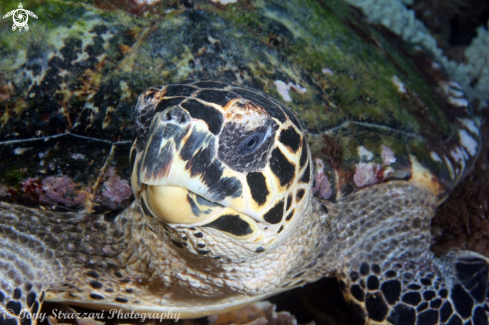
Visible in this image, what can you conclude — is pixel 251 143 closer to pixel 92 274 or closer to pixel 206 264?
pixel 206 264

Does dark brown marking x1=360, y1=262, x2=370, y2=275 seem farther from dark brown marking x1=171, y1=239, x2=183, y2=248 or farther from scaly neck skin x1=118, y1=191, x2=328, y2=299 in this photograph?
dark brown marking x1=171, y1=239, x2=183, y2=248

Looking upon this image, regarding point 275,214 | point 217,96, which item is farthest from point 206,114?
point 275,214

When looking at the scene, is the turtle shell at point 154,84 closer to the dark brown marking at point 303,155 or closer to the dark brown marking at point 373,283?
the dark brown marking at point 303,155

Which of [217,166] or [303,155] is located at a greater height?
[217,166]

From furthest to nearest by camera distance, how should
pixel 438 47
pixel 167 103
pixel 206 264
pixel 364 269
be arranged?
pixel 438 47 → pixel 364 269 → pixel 206 264 → pixel 167 103

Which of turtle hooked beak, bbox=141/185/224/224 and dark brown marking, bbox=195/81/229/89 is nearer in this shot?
turtle hooked beak, bbox=141/185/224/224

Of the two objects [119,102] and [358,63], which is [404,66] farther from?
[119,102]

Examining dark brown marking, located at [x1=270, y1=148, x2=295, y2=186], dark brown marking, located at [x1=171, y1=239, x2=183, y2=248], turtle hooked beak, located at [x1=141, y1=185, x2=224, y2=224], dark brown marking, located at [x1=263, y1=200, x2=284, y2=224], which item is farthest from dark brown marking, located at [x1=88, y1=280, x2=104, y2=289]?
dark brown marking, located at [x1=270, y1=148, x2=295, y2=186]

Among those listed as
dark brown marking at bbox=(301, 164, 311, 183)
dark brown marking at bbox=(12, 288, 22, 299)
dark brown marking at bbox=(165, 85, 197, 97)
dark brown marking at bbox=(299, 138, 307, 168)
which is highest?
dark brown marking at bbox=(165, 85, 197, 97)

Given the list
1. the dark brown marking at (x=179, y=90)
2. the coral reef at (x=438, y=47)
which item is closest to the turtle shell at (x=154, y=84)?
the dark brown marking at (x=179, y=90)

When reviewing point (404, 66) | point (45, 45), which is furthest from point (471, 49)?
point (45, 45)
